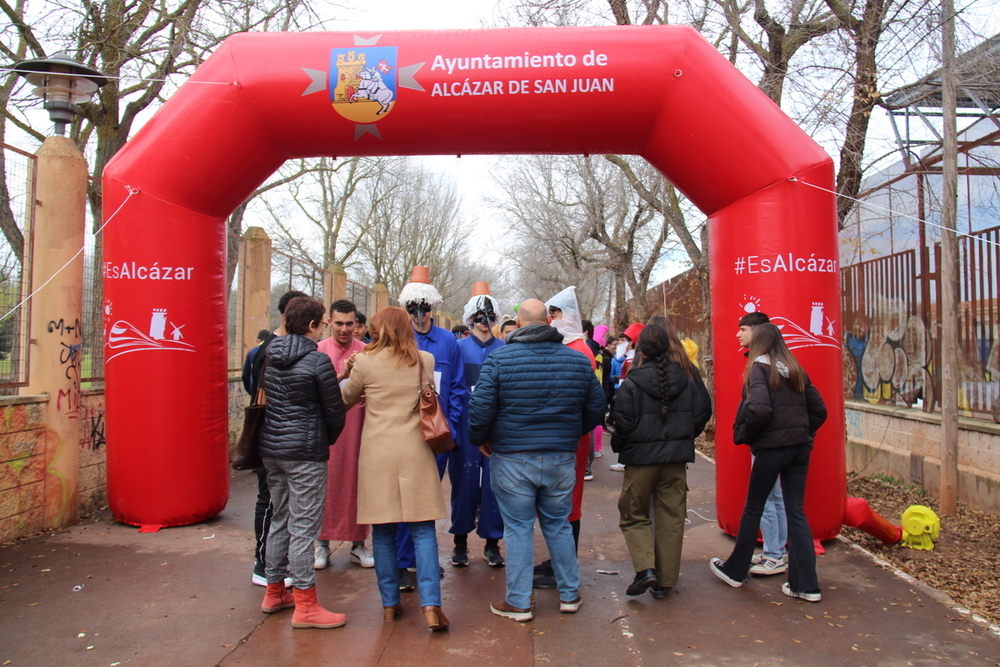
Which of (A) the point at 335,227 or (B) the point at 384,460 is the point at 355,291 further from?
(A) the point at 335,227

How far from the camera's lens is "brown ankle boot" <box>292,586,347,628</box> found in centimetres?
407

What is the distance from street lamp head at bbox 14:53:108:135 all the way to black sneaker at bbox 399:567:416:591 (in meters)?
4.62

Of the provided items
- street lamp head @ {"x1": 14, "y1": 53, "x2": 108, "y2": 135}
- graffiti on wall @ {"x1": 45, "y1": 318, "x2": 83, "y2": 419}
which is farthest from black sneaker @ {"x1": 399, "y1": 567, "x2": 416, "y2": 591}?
street lamp head @ {"x1": 14, "y1": 53, "x2": 108, "y2": 135}

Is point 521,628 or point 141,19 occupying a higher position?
point 141,19

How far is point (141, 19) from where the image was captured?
10453mm

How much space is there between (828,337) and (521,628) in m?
3.15

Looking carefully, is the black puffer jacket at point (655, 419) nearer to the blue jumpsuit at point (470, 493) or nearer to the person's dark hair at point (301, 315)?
the blue jumpsuit at point (470, 493)

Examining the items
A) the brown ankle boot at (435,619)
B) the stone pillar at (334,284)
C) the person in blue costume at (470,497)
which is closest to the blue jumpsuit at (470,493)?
the person in blue costume at (470,497)

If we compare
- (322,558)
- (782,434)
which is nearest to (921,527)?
(782,434)

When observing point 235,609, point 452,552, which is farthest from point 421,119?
point 235,609

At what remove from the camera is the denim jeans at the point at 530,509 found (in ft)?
13.9

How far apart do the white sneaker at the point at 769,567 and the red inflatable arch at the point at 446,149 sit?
63 cm

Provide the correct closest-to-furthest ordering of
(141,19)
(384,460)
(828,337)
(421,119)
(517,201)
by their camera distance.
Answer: (384,460) < (828,337) < (421,119) < (141,19) < (517,201)

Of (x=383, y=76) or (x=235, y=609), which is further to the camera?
(x=383, y=76)
